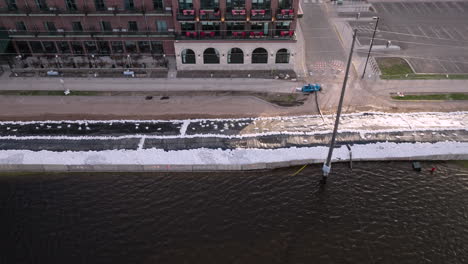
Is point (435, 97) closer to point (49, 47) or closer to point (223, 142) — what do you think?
point (223, 142)

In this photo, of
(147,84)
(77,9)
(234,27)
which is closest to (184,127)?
(147,84)

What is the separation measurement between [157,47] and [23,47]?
26.1 metres

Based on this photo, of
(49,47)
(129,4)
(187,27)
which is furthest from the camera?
(49,47)

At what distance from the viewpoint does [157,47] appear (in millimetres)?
75438

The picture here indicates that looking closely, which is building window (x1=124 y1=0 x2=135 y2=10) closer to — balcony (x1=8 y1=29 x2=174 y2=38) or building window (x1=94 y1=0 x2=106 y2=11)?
building window (x1=94 y1=0 x2=106 y2=11)

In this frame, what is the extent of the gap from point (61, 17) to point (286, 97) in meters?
44.0

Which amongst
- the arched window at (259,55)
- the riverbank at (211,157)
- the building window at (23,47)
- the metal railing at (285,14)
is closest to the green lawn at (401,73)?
the riverbank at (211,157)

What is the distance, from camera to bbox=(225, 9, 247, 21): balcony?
68125 millimetres

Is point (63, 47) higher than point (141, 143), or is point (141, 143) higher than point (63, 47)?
point (63, 47)

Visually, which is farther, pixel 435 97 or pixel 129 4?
pixel 129 4

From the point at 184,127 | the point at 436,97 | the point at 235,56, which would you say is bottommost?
the point at 436,97

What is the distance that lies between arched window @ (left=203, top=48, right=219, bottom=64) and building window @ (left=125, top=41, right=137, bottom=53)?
14289 mm

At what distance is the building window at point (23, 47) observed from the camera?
74.8m

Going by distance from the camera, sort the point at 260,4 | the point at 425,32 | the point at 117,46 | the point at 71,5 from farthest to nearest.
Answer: the point at 425,32, the point at 117,46, the point at 71,5, the point at 260,4
